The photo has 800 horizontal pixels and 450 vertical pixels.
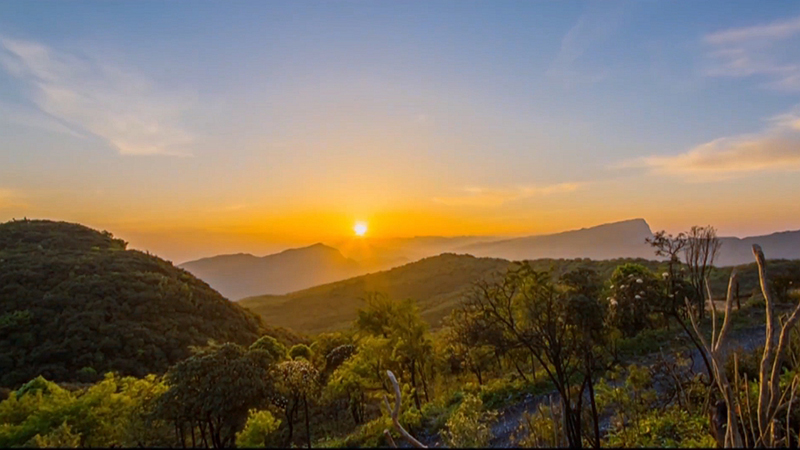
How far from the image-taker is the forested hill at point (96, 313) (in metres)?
26.6

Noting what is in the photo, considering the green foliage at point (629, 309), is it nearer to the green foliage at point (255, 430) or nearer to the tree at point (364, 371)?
the tree at point (364, 371)

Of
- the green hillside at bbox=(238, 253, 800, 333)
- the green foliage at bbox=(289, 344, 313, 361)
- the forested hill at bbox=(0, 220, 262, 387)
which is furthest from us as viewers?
the green hillside at bbox=(238, 253, 800, 333)

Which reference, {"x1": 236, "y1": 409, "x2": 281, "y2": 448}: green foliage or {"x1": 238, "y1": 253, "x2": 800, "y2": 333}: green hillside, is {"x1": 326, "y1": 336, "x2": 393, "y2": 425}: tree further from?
{"x1": 238, "y1": 253, "x2": 800, "y2": 333}: green hillside

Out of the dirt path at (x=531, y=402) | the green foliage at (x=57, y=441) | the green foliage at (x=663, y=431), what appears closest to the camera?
the green foliage at (x=663, y=431)

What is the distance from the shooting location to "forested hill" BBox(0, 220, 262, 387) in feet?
87.2

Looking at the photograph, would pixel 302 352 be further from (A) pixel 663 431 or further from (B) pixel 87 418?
(A) pixel 663 431

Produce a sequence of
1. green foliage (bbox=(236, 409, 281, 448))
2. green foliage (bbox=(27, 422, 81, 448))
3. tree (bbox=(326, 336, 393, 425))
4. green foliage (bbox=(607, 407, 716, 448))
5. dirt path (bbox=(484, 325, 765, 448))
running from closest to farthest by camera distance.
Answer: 1. green foliage (bbox=(607, 407, 716, 448))
2. green foliage (bbox=(27, 422, 81, 448))
3. dirt path (bbox=(484, 325, 765, 448))
4. green foliage (bbox=(236, 409, 281, 448))
5. tree (bbox=(326, 336, 393, 425))

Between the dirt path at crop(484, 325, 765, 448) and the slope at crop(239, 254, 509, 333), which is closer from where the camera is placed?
the dirt path at crop(484, 325, 765, 448)

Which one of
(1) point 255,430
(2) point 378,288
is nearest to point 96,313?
(1) point 255,430

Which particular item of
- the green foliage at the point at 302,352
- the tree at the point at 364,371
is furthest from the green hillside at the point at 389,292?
the tree at the point at 364,371

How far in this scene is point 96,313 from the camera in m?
31.7

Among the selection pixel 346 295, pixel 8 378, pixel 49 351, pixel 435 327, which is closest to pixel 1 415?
pixel 8 378

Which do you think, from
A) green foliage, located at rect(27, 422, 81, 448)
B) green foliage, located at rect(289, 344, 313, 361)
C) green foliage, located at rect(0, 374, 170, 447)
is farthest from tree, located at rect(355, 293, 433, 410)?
green foliage, located at rect(27, 422, 81, 448)

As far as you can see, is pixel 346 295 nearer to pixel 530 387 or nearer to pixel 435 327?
pixel 435 327
